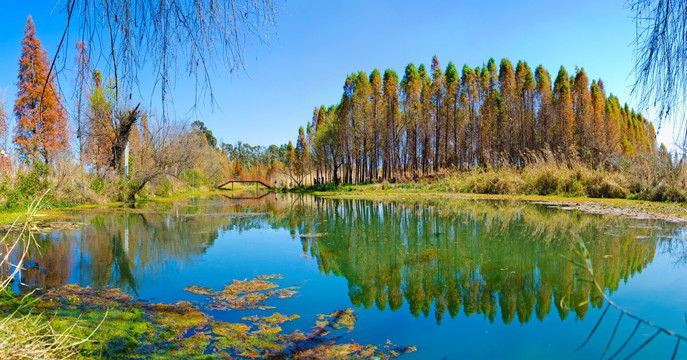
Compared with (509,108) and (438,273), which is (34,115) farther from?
(509,108)

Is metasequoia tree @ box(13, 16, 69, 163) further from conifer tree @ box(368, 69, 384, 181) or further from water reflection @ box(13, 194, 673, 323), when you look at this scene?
conifer tree @ box(368, 69, 384, 181)

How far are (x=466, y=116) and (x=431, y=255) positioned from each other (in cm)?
2623

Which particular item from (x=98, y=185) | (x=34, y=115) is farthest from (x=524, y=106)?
(x=34, y=115)

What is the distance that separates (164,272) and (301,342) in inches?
134

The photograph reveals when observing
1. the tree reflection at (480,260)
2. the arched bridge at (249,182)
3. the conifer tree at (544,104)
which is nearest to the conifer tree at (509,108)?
the conifer tree at (544,104)

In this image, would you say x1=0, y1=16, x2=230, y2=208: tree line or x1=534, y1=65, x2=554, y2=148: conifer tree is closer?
x1=0, y1=16, x2=230, y2=208: tree line

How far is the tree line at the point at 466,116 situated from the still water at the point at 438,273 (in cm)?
2106

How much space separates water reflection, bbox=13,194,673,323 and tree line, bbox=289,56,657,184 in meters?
20.0

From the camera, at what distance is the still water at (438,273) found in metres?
3.42

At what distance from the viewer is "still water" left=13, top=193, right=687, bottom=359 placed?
342 centimetres

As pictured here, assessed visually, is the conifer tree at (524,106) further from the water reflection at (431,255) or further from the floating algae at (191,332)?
the floating algae at (191,332)

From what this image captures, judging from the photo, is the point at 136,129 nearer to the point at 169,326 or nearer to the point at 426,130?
the point at 426,130

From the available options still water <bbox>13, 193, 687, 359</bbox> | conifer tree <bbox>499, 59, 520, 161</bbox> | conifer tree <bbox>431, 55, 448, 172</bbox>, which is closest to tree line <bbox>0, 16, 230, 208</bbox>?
still water <bbox>13, 193, 687, 359</bbox>

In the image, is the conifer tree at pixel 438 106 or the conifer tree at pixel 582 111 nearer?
the conifer tree at pixel 582 111
